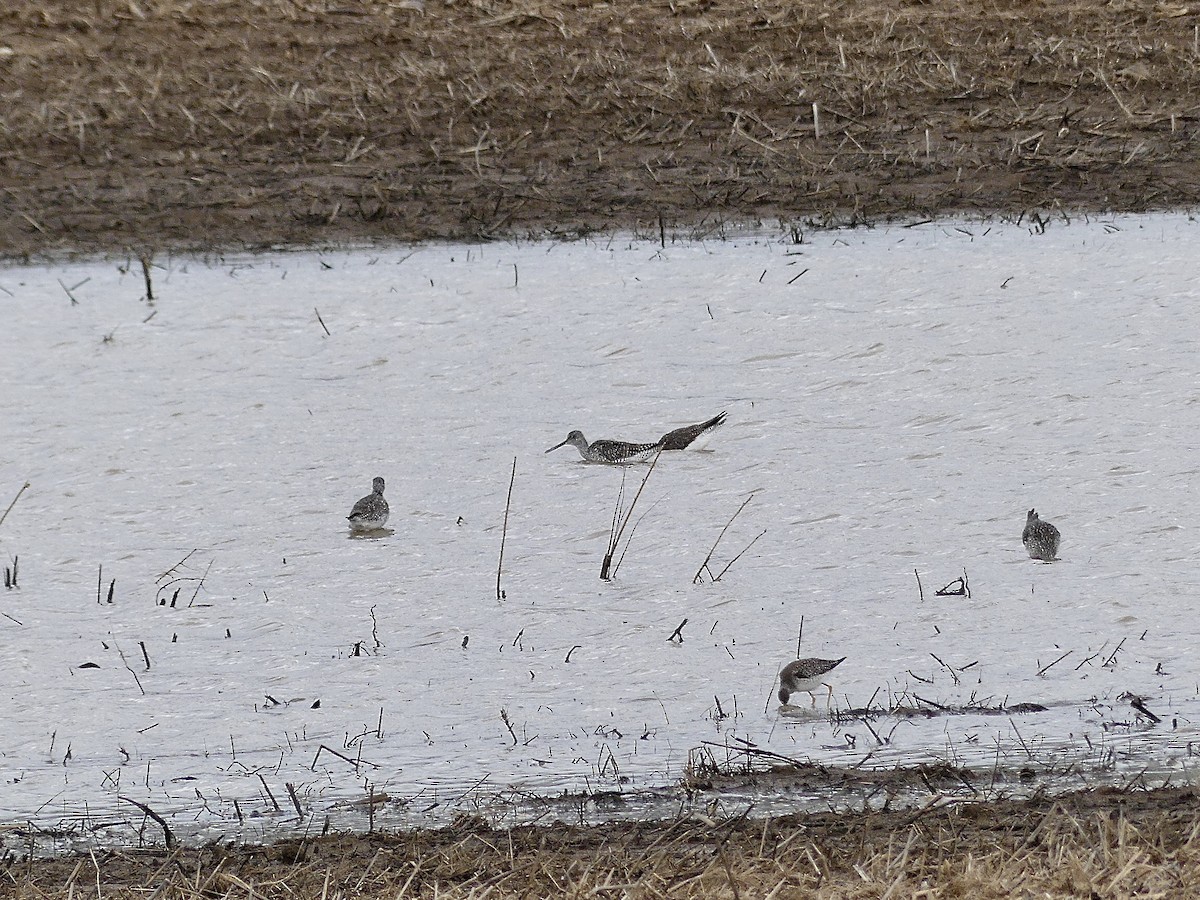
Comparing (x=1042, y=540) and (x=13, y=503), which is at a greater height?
(x=1042, y=540)

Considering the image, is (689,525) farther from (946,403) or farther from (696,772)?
(696,772)

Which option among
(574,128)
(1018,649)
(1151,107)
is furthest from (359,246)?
(1018,649)

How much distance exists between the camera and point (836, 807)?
16.8 feet

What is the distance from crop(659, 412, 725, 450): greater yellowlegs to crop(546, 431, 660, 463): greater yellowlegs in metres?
0.07

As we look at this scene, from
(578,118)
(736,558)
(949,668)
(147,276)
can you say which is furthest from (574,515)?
(578,118)

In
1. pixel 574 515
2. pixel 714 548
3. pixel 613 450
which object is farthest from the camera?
pixel 613 450

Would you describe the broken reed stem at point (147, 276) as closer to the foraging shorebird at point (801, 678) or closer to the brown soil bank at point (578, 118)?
the brown soil bank at point (578, 118)

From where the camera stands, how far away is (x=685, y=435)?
8.87 metres

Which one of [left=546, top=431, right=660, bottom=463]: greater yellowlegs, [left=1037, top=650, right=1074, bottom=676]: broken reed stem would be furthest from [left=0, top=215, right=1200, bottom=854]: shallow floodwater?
[left=546, top=431, right=660, bottom=463]: greater yellowlegs

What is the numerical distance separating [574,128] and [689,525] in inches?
263

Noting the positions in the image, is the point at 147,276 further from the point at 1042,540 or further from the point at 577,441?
the point at 1042,540

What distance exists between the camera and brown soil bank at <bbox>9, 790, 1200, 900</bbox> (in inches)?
169

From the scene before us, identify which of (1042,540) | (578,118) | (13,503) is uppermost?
(578,118)

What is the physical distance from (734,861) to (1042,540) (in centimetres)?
309
